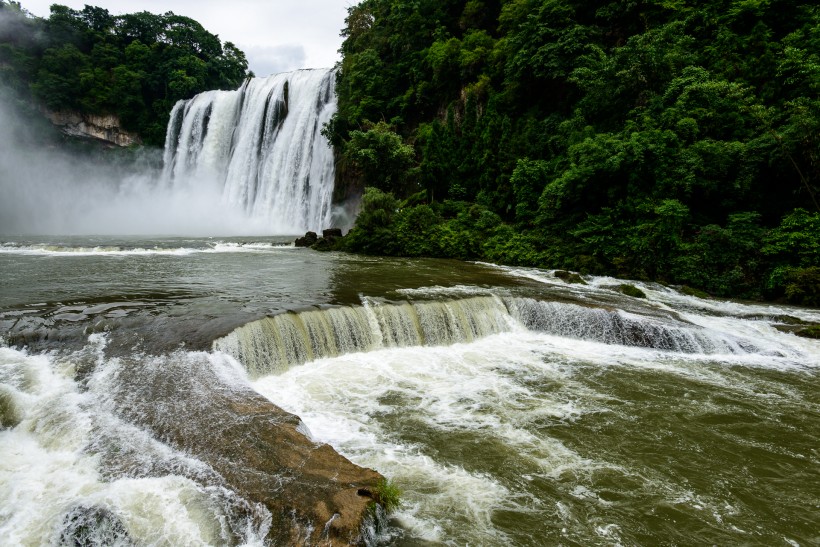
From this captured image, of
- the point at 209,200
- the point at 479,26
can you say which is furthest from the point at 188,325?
the point at 209,200

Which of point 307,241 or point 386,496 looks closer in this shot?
point 386,496

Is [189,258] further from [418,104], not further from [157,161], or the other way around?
[157,161]

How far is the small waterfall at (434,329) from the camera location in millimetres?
7910

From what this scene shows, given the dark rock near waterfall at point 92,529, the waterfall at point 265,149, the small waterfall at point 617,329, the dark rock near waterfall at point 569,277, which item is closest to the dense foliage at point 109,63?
the waterfall at point 265,149

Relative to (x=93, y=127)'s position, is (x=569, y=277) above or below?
below

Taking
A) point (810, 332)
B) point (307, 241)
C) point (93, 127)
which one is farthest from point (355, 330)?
point (93, 127)

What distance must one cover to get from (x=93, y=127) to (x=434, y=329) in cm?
4864

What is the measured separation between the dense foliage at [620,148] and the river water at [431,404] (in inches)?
118

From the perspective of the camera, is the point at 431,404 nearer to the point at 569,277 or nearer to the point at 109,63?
the point at 569,277

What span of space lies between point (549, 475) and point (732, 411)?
3785 millimetres

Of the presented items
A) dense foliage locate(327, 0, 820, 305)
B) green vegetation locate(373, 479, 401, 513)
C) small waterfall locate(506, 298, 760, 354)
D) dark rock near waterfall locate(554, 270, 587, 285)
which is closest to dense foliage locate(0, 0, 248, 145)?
dense foliage locate(327, 0, 820, 305)

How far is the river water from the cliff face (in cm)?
3875

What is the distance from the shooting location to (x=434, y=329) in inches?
385

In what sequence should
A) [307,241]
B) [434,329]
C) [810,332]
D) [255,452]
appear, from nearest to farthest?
[255,452] → [810,332] → [434,329] → [307,241]
